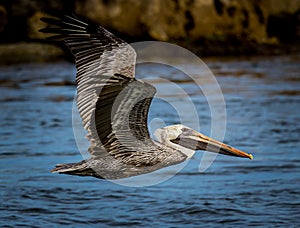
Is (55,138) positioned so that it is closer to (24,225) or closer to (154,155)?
(24,225)

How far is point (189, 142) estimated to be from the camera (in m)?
6.66

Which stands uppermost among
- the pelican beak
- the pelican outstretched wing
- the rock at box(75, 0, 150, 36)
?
the pelican outstretched wing

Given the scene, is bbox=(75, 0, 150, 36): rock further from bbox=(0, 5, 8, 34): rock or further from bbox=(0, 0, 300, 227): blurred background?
bbox=(0, 5, 8, 34): rock

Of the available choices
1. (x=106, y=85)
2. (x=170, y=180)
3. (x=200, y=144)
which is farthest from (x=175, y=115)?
(x=106, y=85)

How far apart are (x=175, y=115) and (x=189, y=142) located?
254 inches

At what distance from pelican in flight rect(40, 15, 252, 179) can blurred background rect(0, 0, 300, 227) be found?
65 cm

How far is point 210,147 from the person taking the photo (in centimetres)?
670

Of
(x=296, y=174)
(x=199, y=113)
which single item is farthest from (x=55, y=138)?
(x=296, y=174)

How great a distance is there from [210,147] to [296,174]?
260 cm

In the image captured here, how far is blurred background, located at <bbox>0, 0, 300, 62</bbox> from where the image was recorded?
20859 mm

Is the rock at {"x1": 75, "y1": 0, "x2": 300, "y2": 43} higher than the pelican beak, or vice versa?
the pelican beak

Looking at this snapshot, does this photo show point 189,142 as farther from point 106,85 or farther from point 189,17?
point 189,17

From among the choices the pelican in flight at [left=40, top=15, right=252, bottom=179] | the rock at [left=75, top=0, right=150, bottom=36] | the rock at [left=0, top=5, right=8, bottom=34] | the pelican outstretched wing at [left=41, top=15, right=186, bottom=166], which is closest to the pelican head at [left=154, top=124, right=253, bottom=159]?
the pelican in flight at [left=40, top=15, right=252, bottom=179]

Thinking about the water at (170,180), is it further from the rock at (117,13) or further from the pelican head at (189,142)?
the rock at (117,13)
